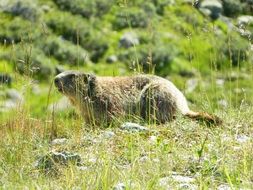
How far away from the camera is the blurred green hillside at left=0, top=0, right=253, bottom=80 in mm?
25828

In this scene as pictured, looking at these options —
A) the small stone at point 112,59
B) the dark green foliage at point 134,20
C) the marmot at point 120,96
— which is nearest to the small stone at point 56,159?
the marmot at point 120,96

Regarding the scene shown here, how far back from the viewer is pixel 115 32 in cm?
2866

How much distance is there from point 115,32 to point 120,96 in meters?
18.2

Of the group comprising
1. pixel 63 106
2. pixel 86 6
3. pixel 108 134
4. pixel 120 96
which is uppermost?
pixel 108 134

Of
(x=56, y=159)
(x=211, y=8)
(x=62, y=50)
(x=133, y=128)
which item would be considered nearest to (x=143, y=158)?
(x=56, y=159)

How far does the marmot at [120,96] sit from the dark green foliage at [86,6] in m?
18.8

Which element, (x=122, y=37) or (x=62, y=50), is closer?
(x=62, y=50)

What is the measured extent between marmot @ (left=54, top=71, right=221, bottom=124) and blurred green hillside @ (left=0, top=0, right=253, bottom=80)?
501 inches

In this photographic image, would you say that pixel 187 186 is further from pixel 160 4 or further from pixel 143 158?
pixel 160 4

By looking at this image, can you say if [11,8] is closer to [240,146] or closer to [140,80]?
[140,80]

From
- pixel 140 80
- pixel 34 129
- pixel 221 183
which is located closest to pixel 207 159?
pixel 221 183

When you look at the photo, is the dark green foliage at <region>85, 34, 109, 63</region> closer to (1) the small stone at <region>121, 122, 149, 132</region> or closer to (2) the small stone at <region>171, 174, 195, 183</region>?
(1) the small stone at <region>121, 122, 149, 132</region>

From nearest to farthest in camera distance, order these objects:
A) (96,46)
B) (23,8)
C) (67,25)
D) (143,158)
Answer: (143,158) < (96,46) < (67,25) < (23,8)

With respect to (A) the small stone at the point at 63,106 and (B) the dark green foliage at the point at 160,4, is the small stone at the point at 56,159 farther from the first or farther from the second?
(B) the dark green foliage at the point at 160,4
